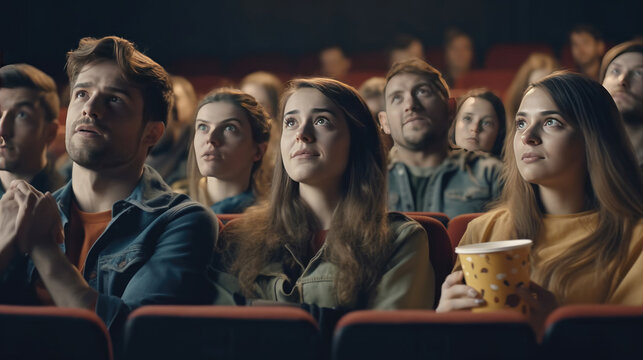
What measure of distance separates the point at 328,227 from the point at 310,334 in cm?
42

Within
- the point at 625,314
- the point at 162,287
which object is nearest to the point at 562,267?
the point at 625,314

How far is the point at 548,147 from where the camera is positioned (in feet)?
4.30

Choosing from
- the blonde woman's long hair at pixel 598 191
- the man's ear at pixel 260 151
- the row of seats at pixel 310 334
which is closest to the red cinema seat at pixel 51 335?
the row of seats at pixel 310 334

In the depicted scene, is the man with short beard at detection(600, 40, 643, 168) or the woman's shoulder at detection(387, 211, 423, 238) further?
the man with short beard at detection(600, 40, 643, 168)

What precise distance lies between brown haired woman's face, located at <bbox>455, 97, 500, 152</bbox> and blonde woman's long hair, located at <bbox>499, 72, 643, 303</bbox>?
2.51 ft

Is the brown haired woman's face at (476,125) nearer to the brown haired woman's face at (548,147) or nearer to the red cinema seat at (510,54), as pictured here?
the brown haired woman's face at (548,147)

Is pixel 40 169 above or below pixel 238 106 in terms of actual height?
below

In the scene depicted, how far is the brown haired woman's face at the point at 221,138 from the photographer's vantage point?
6.45ft

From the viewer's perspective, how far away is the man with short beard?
2.02 m

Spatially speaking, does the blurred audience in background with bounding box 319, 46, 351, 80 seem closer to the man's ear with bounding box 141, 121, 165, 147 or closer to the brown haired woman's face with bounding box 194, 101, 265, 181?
the brown haired woman's face with bounding box 194, 101, 265, 181

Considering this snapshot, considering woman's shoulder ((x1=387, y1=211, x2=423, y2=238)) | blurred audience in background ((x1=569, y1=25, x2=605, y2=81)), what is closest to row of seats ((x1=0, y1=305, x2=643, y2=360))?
woman's shoulder ((x1=387, y1=211, x2=423, y2=238))

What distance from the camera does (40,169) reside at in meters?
1.88

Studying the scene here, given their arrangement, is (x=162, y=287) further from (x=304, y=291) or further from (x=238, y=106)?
(x=238, y=106)

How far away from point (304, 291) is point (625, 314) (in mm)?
580
